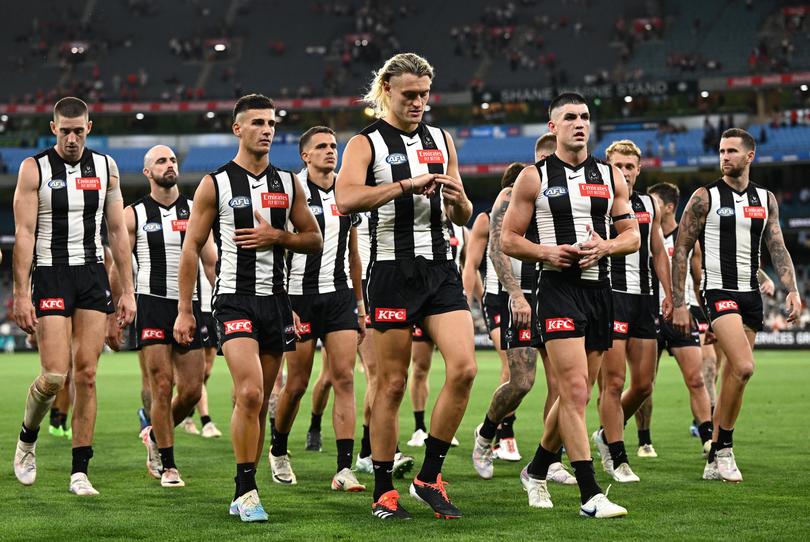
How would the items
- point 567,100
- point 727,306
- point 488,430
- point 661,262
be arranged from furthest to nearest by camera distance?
point 661,262 → point 488,430 → point 727,306 → point 567,100

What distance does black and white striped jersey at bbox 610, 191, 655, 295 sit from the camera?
9.03 metres

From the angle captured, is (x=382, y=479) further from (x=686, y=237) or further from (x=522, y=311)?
(x=686, y=237)

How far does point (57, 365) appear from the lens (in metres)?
7.77

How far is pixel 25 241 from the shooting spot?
771cm

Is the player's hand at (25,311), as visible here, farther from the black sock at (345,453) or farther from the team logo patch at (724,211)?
the team logo patch at (724,211)

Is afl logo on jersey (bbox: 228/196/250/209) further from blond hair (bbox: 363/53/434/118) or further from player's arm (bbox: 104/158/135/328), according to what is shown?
player's arm (bbox: 104/158/135/328)

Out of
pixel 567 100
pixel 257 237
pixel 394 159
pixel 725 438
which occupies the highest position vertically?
pixel 567 100

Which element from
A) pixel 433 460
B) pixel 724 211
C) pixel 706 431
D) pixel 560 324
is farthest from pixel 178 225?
pixel 706 431

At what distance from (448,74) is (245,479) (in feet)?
154

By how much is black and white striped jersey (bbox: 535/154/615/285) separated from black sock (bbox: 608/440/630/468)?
6.13 feet

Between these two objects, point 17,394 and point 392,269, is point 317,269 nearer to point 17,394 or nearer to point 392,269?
point 392,269

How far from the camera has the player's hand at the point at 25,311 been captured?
749 cm

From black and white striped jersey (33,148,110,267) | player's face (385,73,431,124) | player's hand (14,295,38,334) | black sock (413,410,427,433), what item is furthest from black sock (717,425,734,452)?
player's hand (14,295,38,334)

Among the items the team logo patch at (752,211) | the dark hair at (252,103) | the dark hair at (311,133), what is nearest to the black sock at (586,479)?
the dark hair at (252,103)
